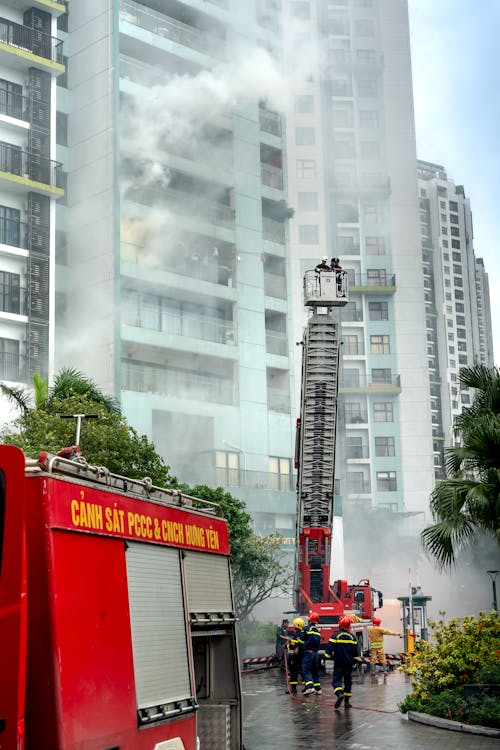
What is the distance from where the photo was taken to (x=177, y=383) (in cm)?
5469

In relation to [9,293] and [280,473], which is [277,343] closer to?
[280,473]

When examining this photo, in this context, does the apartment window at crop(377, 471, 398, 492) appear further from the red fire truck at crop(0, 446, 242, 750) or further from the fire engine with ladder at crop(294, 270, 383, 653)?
the red fire truck at crop(0, 446, 242, 750)

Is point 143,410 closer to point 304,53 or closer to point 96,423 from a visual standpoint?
point 96,423

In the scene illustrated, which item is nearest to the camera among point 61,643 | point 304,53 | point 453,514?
point 61,643

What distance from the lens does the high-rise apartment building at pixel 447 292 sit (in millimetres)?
128000

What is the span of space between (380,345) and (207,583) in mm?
84863

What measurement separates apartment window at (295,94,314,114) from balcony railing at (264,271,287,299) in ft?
77.9

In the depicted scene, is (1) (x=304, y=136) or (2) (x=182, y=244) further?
(1) (x=304, y=136)

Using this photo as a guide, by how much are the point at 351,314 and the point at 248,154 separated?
117ft

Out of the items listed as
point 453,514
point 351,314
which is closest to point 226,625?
point 453,514

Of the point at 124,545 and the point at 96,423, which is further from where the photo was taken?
the point at 96,423

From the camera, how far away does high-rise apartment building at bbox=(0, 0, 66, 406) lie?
148ft

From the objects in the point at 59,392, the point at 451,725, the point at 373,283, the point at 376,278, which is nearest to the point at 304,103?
the point at 376,278

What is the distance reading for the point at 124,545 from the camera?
7629 mm
